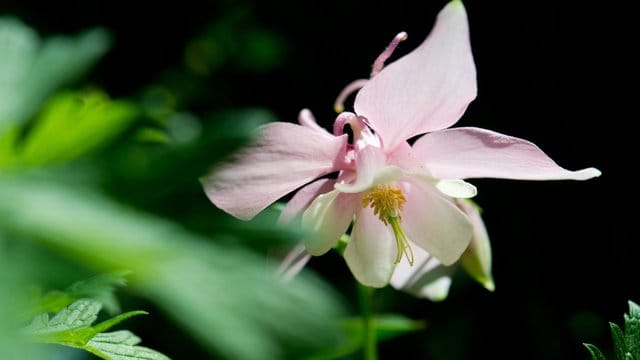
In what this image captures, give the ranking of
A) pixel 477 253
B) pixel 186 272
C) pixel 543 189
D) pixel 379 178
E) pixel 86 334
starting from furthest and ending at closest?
pixel 543 189
pixel 477 253
pixel 379 178
pixel 86 334
pixel 186 272

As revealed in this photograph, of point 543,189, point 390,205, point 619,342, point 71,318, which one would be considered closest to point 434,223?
point 390,205

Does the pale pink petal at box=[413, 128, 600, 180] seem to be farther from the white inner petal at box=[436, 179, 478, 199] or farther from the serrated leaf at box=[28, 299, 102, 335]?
the serrated leaf at box=[28, 299, 102, 335]

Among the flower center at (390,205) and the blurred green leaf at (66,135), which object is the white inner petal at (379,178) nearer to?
the flower center at (390,205)

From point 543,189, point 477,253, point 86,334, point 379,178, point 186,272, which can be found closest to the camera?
point 186,272

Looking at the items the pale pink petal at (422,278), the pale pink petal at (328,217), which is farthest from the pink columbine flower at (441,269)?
the pale pink petal at (328,217)

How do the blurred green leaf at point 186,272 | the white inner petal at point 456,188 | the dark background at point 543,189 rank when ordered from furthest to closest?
the dark background at point 543,189, the white inner petal at point 456,188, the blurred green leaf at point 186,272

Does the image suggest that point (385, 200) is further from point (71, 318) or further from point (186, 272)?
point (186, 272)
